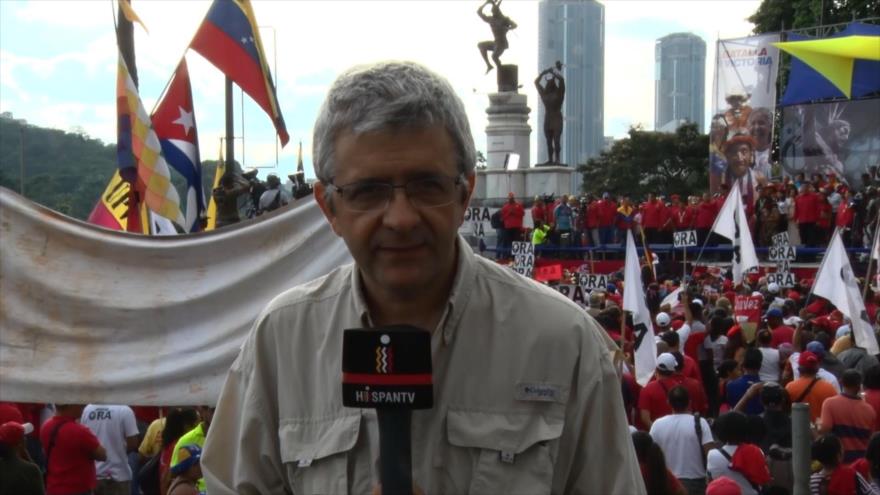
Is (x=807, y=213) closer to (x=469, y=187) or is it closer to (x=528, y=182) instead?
(x=528, y=182)

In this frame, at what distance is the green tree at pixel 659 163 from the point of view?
213 feet

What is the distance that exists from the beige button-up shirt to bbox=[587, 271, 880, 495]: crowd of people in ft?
14.1

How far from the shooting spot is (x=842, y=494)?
736 centimetres

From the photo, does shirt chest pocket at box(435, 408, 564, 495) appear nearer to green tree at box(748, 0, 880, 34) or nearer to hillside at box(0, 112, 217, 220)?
hillside at box(0, 112, 217, 220)

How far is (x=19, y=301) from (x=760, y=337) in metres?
8.01

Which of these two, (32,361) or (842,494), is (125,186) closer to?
(32,361)

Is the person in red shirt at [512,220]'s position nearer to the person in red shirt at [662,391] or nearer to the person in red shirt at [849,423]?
the person in red shirt at [662,391]

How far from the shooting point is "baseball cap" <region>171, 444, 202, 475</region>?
6.60 m

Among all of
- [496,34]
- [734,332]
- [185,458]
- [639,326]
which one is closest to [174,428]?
[185,458]

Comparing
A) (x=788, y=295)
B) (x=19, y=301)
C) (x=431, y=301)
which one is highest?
(x=431, y=301)

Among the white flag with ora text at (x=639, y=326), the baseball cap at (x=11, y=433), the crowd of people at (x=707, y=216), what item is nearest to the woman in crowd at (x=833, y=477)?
the white flag with ora text at (x=639, y=326)

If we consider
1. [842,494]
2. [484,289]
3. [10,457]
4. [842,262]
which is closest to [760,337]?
[842,262]

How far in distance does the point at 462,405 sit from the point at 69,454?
652 centimetres

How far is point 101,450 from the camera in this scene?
832 cm
